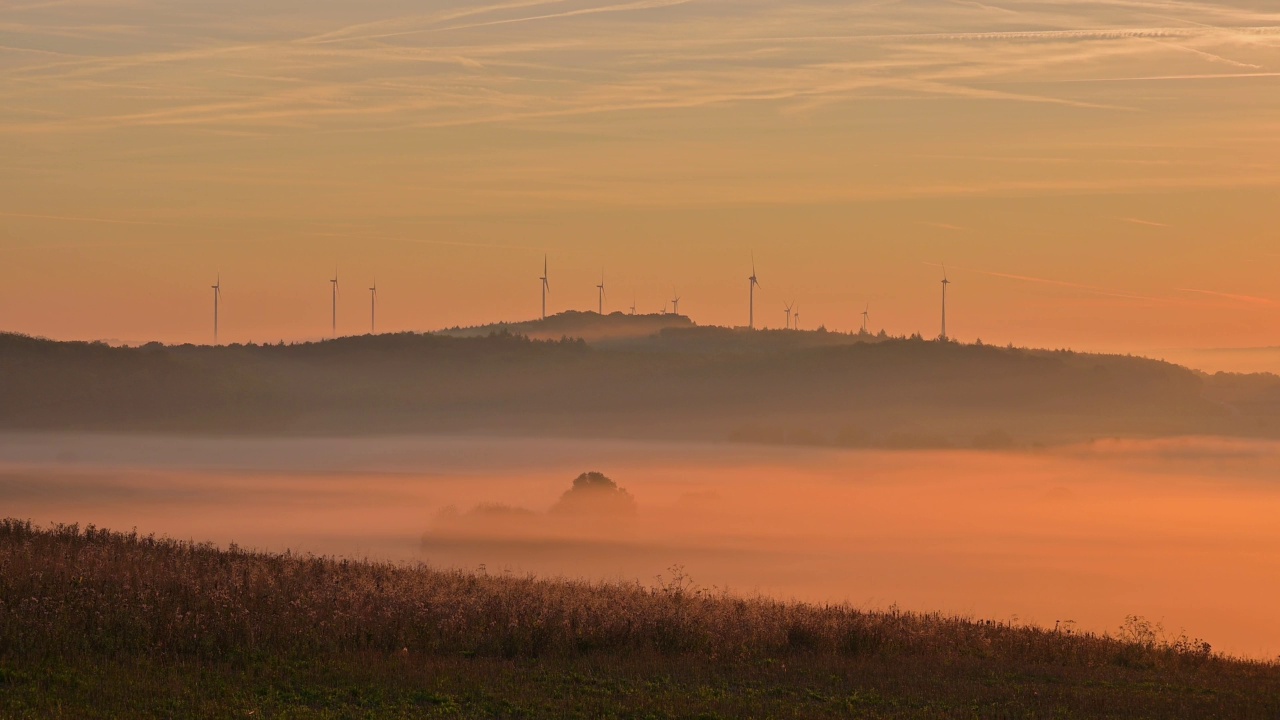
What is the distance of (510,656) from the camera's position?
3150 centimetres

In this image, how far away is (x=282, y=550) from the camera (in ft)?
158

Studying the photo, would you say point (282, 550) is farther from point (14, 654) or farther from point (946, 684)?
point (946, 684)

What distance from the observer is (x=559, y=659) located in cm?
3111

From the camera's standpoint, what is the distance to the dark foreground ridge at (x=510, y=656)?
88.7ft

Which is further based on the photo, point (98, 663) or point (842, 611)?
point (842, 611)

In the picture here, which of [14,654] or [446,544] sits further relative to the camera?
[446,544]

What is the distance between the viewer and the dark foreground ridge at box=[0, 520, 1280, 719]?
27031 mm

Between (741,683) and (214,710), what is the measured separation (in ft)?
33.2

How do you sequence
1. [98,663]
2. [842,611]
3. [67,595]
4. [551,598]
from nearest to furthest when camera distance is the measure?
[98,663] < [67,595] < [551,598] < [842,611]

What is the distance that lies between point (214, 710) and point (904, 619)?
18569 mm

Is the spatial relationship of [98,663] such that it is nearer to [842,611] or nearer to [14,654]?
[14,654]

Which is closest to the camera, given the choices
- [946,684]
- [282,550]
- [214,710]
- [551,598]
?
[214,710]

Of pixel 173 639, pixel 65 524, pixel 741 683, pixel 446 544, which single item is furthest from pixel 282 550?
pixel 446 544

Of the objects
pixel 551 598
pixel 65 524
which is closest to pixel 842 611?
pixel 551 598
